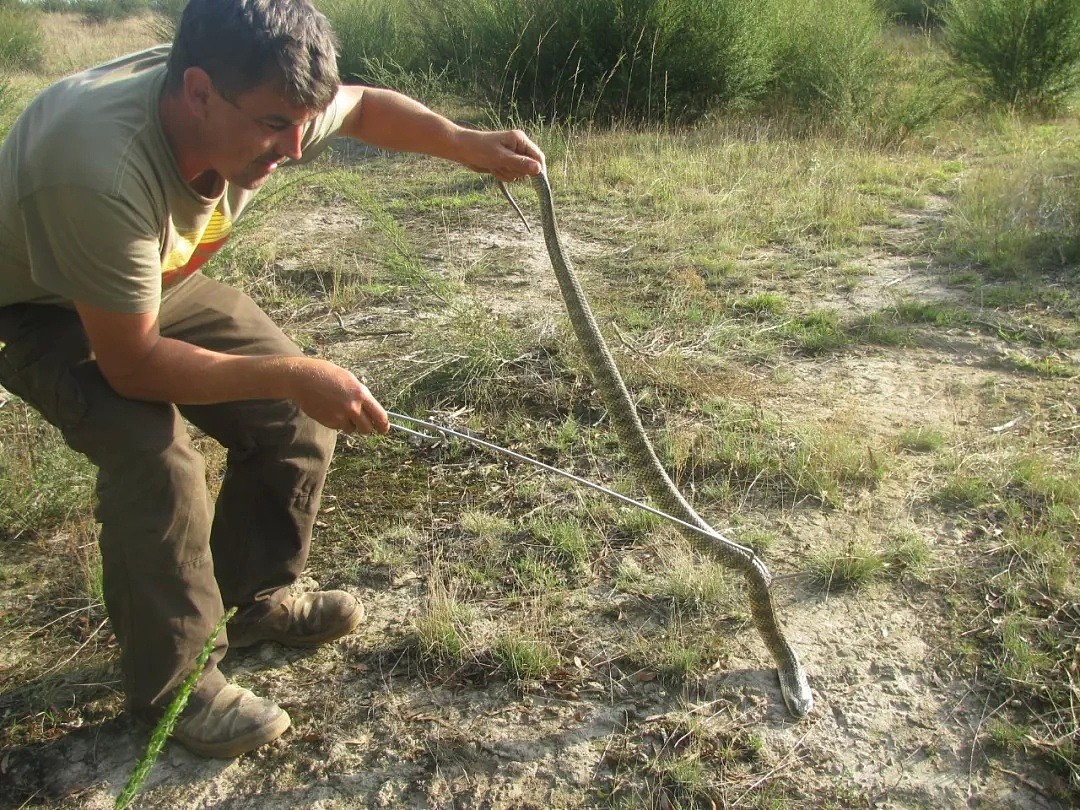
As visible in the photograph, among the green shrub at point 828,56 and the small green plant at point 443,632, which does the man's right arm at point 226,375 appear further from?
the green shrub at point 828,56

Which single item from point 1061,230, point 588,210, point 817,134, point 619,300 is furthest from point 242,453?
point 817,134

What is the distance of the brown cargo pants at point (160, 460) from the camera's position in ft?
7.58

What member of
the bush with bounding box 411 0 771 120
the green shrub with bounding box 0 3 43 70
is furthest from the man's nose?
the green shrub with bounding box 0 3 43 70

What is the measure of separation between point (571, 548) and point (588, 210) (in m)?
4.22

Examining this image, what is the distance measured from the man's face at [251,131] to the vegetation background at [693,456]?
4.75ft

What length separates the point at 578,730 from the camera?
8.59 feet

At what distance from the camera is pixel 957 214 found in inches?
257

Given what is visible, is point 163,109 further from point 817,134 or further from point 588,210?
point 817,134

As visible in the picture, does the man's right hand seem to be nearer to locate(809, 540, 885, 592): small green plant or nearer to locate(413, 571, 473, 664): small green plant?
locate(413, 571, 473, 664): small green plant

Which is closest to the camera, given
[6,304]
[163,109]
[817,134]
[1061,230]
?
[163,109]

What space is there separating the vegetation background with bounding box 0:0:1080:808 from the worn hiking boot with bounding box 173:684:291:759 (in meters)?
0.11

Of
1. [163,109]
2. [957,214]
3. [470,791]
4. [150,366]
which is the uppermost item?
[163,109]

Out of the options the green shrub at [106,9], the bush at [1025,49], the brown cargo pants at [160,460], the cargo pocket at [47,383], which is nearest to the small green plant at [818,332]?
the brown cargo pants at [160,460]

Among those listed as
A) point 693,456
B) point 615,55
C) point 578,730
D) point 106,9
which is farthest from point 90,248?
point 106,9
